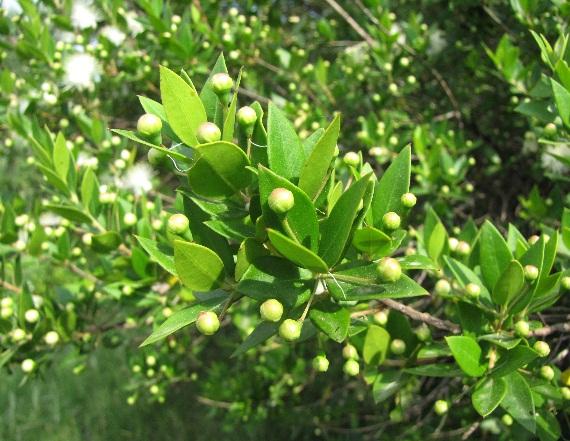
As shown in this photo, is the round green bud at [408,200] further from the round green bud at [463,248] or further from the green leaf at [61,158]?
the green leaf at [61,158]

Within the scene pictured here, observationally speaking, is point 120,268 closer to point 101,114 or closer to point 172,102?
point 172,102

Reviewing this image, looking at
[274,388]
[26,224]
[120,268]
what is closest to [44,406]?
[274,388]

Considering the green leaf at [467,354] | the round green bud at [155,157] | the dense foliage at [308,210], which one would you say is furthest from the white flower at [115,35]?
the green leaf at [467,354]

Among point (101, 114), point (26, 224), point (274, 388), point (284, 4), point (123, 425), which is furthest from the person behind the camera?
point (123, 425)

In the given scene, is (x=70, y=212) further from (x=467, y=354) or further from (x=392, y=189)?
(x=467, y=354)

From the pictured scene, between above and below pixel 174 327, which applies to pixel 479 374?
below

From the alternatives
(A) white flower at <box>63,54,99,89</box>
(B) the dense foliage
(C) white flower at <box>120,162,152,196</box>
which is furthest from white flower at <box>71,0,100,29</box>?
(C) white flower at <box>120,162,152,196</box>

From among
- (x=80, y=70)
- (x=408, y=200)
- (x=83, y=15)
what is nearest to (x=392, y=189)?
(x=408, y=200)

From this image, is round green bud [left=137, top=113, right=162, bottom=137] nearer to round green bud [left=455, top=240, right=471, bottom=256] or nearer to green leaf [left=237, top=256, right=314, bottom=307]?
green leaf [left=237, top=256, right=314, bottom=307]
